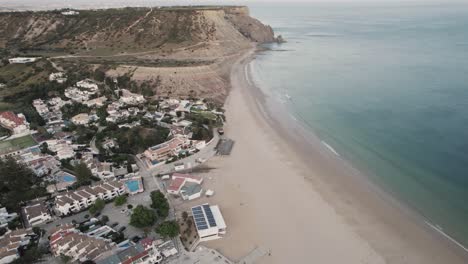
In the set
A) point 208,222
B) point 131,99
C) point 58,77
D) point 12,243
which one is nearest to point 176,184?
point 208,222

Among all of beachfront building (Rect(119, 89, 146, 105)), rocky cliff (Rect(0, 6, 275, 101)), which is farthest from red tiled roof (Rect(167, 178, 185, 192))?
rocky cliff (Rect(0, 6, 275, 101))

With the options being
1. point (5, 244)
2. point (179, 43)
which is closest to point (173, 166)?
point (5, 244)

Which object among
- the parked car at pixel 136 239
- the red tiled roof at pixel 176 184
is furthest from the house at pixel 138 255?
the red tiled roof at pixel 176 184

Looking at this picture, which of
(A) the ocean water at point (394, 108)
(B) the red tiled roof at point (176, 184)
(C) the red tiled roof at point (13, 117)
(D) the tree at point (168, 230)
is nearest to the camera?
(D) the tree at point (168, 230)

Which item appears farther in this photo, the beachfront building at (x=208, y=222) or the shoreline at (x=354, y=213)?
the beachfront building at (x=208, y=222)

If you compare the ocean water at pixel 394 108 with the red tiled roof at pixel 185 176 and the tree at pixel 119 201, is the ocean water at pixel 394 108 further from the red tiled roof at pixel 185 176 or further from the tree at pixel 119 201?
the tree at pixel 119 201

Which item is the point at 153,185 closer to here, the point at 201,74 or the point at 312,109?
the point at 312,109
